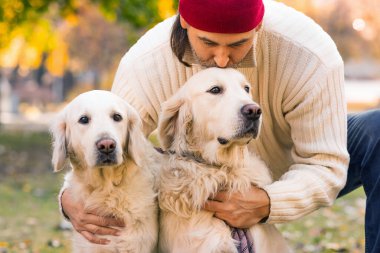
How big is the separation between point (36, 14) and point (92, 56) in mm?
14247

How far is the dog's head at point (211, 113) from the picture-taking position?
3188 mm

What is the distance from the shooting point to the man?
344 centimetres

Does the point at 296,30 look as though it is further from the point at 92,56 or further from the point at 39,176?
the point at 92,56

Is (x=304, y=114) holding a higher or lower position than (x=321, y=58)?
lower

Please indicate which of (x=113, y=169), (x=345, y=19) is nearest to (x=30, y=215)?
(x=113, y=169)

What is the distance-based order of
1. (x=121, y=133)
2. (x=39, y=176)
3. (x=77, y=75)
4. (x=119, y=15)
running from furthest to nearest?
(x=77, y=75) < (x=119, y=15) < (x=39, y=176) < (x=121, y=133)

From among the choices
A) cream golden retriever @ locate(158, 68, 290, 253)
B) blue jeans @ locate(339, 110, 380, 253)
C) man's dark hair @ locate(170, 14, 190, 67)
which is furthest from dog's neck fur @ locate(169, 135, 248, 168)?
blue jeans @ locate(339, 110, 380, 253)

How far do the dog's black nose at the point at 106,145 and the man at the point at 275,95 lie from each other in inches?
17.2

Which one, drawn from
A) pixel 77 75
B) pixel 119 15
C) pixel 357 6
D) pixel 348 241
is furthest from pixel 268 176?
pixel 77 75

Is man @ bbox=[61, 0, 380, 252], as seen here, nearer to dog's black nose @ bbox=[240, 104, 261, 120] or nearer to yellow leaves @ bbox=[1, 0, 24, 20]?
dog's black nose @ bbox=[240, 104, 261, 120]

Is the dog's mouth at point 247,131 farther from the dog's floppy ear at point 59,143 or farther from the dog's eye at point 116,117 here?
the dog's floppy ear at point 59,143

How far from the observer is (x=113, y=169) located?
344 centimetres

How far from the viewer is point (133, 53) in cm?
405


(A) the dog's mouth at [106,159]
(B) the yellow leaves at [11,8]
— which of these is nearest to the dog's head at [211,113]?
(A) the dog's mouth at [106,159]
